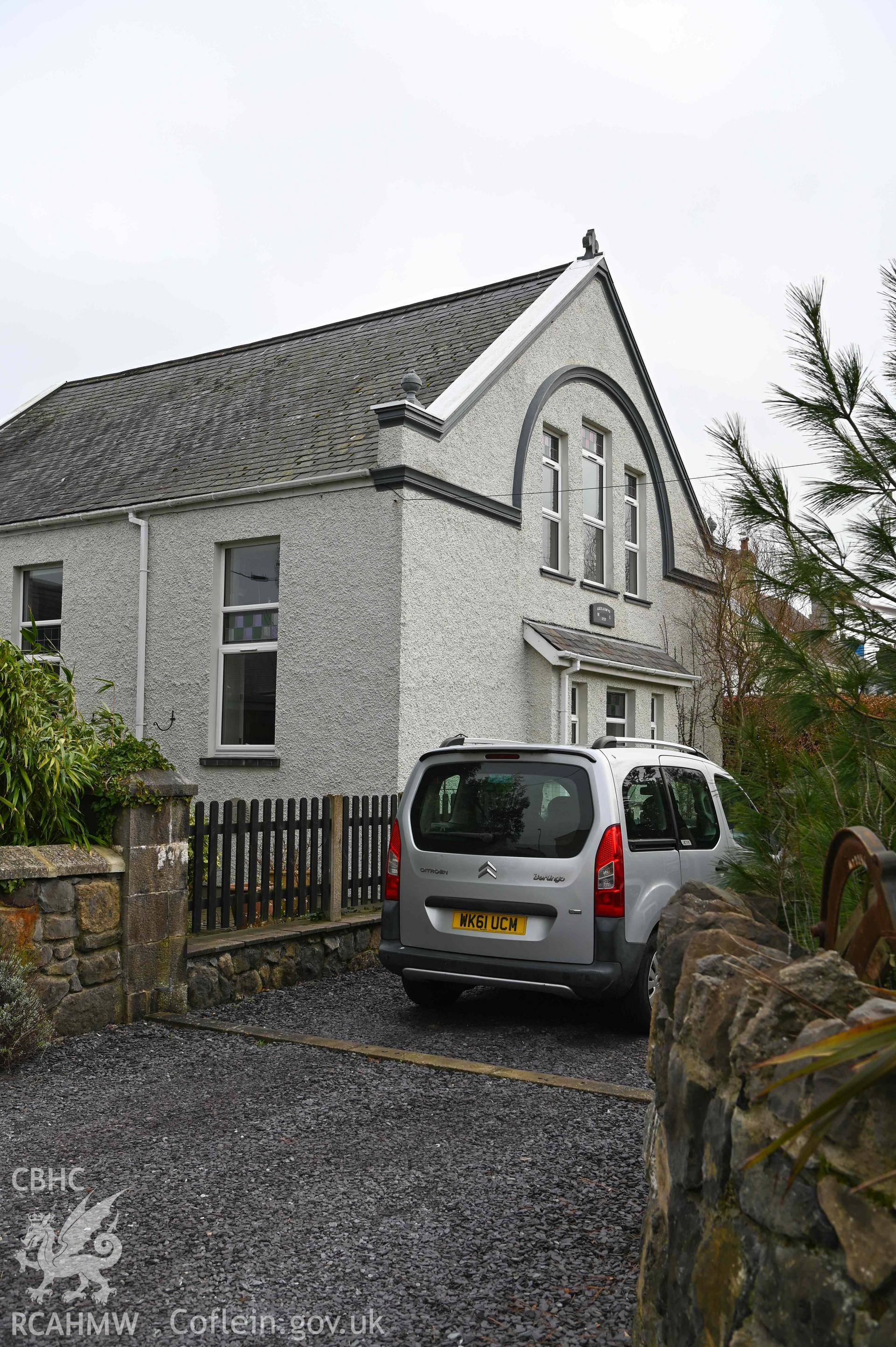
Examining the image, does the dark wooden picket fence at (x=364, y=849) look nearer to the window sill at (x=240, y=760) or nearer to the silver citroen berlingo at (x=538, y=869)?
the silver citroen berlingo at (x=538, y=869)

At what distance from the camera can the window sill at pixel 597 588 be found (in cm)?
1538

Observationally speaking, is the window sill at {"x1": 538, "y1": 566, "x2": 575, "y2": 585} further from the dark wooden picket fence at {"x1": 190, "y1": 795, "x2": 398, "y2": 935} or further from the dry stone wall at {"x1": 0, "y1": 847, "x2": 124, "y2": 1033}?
the dry stone wall at {"x1": 0, "y1": 847, "x2": 124, "y2": 1033}

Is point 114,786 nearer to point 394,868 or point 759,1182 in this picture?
point 394,868

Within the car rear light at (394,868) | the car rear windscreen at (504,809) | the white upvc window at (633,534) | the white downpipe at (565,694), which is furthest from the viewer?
the white upvc window at (633,534)

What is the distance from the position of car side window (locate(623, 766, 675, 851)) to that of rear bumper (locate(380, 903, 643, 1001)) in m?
0.62

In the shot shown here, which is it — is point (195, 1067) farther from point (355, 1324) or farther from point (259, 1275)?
point (355, 1324)

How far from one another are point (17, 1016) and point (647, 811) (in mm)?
3831

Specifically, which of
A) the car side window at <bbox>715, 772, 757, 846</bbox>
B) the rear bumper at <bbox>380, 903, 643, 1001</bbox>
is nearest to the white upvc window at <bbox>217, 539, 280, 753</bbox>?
the rear bumper at <bbox>380, 903, 643, 1001</bbox>

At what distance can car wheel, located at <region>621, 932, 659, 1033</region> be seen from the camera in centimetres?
663

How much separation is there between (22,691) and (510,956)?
334 cm

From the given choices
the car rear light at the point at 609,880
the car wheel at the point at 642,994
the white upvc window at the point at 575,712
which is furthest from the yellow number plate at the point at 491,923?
the white upvc window at the point at 575,712

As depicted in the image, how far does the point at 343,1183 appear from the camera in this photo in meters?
4.23

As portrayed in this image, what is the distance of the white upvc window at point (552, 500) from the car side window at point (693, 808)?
7432 mm

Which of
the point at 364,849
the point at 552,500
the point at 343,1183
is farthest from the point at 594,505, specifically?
the point at 343,1183
